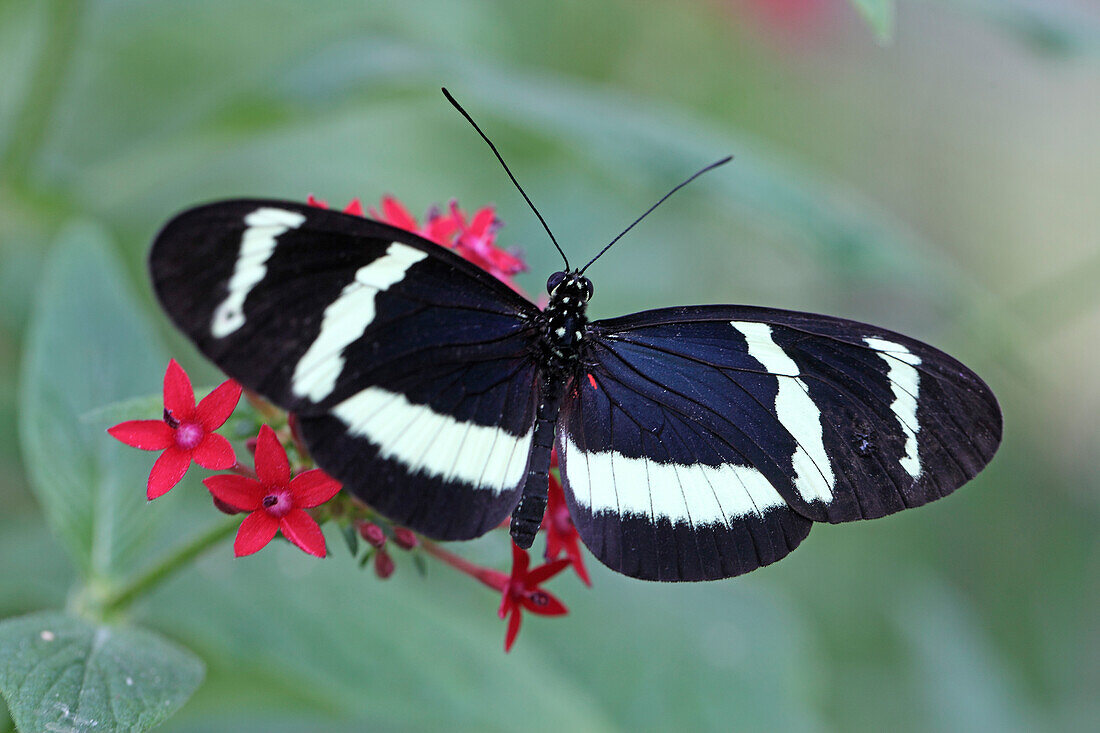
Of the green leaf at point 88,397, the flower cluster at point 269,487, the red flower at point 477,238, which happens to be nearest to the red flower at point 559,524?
the flower cluster at point 269,487

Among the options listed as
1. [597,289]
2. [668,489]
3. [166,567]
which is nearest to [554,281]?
[668,489]

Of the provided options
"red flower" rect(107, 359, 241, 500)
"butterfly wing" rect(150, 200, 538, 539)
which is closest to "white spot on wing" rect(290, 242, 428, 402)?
"butterfly wing" rect(150, 200, 538, 539)

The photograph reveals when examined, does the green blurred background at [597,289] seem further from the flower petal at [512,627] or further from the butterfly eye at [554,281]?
the butterfly eye at [554,281]

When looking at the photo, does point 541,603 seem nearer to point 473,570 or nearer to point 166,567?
point 473,570

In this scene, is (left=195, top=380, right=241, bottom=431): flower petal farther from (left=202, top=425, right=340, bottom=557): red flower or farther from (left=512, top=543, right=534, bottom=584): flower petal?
(left=512, top=543, right=534, bottom=584): flower petal

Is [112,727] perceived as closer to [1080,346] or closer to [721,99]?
[721,99]

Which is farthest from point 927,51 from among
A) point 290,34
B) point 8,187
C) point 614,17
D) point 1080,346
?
point 8,187
